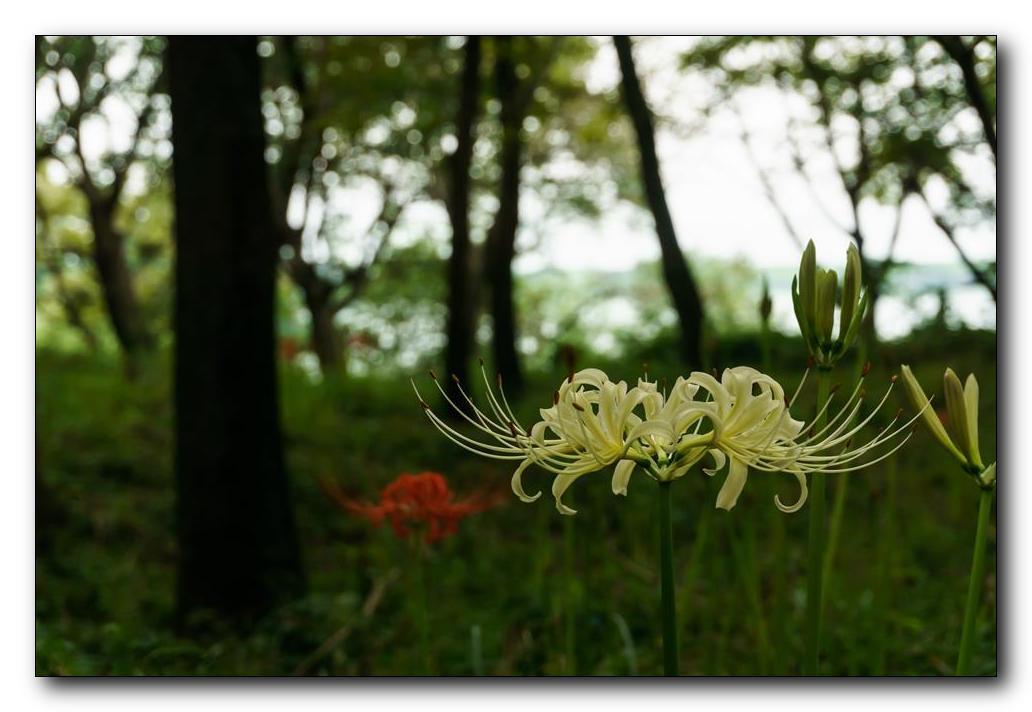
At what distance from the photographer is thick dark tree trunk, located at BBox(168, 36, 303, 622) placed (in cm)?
263

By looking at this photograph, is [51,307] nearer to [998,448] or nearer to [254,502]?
[254,502]

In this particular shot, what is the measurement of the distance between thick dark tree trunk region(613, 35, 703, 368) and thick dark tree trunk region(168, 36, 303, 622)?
3.98 ft

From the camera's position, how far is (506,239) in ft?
18.9

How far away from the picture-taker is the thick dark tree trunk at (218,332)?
263 centimetres

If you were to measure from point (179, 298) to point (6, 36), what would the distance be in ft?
2.37

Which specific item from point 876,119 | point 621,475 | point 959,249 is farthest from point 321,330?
point 621,475

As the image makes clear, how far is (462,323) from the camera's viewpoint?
5188 millimetres

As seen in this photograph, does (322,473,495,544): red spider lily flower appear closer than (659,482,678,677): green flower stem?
No

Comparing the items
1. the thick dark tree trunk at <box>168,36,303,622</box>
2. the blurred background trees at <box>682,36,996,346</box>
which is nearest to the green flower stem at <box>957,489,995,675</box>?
the blurred background trees at <box>682,36,996,346</box>

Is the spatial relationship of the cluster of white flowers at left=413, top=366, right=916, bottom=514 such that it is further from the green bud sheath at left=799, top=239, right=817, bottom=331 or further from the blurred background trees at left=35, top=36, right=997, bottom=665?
the blurred background trees at left=35, top=36, right=997, bottom=665

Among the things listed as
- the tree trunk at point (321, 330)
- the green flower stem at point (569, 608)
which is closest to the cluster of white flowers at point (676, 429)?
the green flower stem at point (569, 608)

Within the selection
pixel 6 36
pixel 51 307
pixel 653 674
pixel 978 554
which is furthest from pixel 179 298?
pixel 51 307

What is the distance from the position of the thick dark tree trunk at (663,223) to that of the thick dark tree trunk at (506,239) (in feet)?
6.70

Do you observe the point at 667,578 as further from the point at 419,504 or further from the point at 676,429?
the point at 419,504
